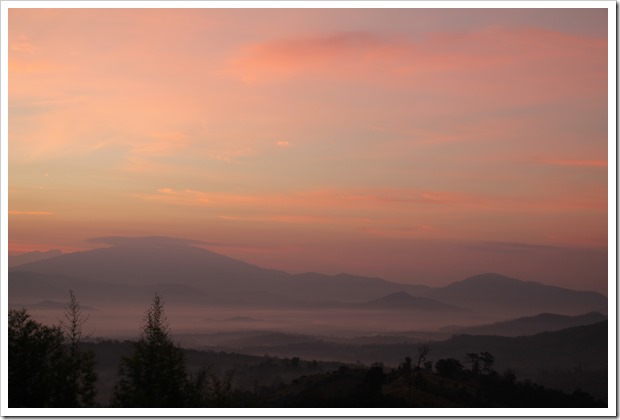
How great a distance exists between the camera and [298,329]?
81.6 ft

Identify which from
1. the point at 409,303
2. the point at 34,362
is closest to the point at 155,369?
the point at 34,362

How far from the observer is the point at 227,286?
27734 mm

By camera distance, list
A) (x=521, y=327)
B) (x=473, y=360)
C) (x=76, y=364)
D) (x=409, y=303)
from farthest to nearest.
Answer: (x=473, y=360), (x=521, y=327), (x=409, y=303), (x=76, y=364)

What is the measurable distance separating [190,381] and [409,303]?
6.89 m

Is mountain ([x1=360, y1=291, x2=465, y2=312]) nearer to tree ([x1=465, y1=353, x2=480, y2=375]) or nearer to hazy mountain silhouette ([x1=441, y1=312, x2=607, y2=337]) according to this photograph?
hazy mountain silhouette ([x1=441, y1=312, x2=607, y2=337])

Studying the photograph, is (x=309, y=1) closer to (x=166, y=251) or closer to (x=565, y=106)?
(x=565, y=106)

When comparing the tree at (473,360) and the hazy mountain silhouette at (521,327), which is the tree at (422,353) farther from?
the tree at (473,360)

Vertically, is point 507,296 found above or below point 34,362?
above

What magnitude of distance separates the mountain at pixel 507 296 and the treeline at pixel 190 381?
168cm

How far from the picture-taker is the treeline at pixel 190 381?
18.9 meters

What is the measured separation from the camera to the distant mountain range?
22.9m

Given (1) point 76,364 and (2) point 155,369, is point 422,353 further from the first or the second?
(1) point 76,364

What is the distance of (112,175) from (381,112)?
671 centimetres

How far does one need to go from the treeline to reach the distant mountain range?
121 cm
